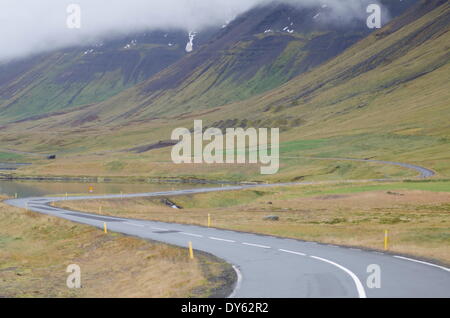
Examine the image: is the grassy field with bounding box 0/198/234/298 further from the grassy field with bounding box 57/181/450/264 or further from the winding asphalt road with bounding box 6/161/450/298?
the grassy field with bounding box 57/181/450/264

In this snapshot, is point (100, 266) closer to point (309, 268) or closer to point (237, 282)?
point (237, 282)

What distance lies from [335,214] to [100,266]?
3071cm

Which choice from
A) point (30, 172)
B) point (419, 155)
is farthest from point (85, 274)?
point (30, 172)

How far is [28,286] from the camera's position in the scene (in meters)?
29.6

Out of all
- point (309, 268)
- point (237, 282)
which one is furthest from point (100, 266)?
point (309, 268)

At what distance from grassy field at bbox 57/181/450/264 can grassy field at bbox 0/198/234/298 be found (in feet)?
32.9

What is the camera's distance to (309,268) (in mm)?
25438

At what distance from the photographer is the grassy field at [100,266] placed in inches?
960

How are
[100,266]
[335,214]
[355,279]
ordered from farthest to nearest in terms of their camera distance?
1. [335,214]
2. [100,266]
3. [355,279]

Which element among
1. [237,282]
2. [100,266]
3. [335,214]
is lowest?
[100,266]

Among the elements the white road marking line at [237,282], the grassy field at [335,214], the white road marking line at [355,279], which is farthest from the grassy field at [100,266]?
the grassy field at [335,214]

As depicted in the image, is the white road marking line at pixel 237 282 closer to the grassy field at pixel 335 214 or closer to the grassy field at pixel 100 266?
the grassy field at pixel 100 266

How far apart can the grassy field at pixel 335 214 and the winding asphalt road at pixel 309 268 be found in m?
2.77
